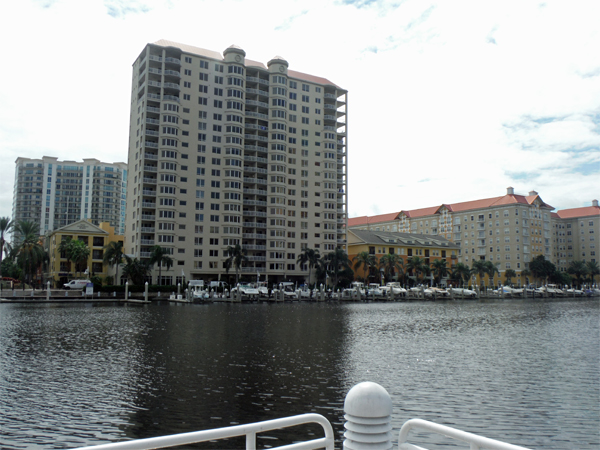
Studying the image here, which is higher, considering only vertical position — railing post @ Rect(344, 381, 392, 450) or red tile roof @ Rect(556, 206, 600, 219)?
red tile roof @ Rect(556, 206, 600, 219)

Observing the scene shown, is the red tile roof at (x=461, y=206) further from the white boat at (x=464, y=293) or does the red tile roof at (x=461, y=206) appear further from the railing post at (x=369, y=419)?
the railing post at (x=369, y=419)

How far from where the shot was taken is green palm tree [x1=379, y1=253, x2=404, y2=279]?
123250 mm

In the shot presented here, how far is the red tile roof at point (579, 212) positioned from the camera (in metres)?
182

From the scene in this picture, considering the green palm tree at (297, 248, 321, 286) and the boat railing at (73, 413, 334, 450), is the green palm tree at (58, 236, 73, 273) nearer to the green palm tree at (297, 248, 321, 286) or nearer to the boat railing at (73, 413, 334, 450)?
the green palm tree at (297, 248, 321, 286)

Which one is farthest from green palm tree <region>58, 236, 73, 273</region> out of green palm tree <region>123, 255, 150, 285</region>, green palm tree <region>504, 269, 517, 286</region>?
green palm tree <region>504, 269, 517, 286</region>

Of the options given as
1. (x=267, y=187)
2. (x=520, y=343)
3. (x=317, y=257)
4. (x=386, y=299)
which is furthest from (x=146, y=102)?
(x=520, y=343)

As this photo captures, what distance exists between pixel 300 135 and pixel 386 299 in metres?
47.7

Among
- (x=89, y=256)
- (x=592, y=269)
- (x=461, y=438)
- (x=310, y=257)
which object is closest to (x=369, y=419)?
(x=461, y=438)

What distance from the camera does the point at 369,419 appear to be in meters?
4.20

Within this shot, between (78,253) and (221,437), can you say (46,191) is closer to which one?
(78,253)

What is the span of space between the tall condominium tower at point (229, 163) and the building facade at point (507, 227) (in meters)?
62.6

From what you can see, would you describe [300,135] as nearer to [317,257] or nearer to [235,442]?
[317,257]

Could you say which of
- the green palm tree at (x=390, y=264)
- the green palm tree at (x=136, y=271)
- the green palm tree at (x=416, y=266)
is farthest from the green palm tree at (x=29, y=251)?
the green palm tree at (x=416, y=266)

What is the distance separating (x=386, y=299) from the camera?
94.1 metres
